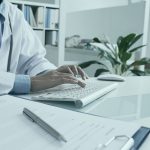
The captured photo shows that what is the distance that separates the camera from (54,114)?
1.82ft

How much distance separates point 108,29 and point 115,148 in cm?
343

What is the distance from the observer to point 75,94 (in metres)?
0.73

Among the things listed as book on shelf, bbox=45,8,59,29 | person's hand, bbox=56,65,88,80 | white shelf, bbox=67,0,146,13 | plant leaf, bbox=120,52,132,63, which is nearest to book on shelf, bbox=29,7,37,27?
book on shelf, bbox=45,8,59,29

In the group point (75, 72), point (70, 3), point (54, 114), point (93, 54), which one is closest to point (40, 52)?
point (75, 72)

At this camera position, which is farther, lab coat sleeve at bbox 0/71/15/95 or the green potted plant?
the green potted plant

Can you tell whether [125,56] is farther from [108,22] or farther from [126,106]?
[126,106]

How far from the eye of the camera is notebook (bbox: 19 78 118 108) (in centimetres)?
68

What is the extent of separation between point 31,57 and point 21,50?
0.05 m

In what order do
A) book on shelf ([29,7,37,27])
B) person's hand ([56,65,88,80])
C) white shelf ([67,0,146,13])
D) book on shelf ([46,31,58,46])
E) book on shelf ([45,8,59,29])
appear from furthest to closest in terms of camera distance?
white shelf ([67,0,146,13])
book on shelf ([46,31,58,46])
book on shelf ([45,8,59,29])
book on shelf ([29,7,37,27])
person's hand ([56,65,88,80])

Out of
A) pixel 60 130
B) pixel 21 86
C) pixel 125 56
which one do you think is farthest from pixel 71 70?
pixel 125 56

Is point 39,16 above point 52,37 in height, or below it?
above

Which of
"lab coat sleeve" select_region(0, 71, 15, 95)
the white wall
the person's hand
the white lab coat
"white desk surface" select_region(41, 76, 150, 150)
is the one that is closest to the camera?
"white desk surface" select_region(41, 76, 150, 150)

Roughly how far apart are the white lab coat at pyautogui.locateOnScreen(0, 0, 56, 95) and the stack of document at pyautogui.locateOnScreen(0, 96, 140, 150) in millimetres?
477

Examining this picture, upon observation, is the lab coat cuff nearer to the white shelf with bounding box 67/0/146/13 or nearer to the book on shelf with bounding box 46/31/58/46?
the book on shelf with bounding box 46/31/58/46
